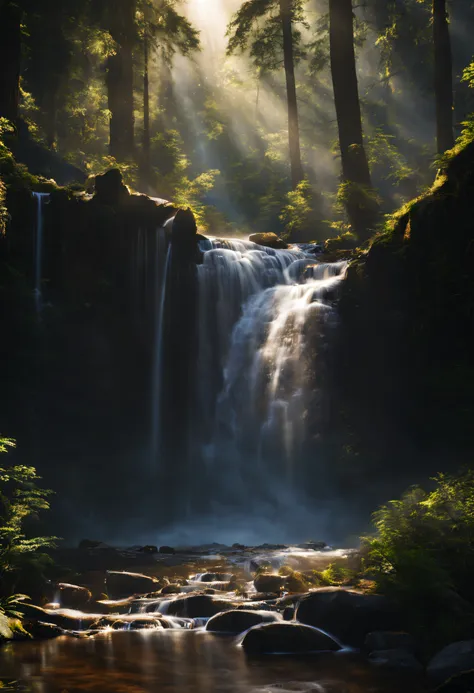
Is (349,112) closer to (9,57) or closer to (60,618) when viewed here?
(9,57)

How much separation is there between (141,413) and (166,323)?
2.67m

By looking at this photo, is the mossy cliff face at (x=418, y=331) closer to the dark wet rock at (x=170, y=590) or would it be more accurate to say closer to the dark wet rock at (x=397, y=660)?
the dark wet rock at (x=170, y=590)

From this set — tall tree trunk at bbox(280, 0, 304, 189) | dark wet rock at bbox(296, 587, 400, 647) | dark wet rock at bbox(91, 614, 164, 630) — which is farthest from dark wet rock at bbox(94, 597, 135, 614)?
tall tree trunk at bbox(280, 0, 304, 189)

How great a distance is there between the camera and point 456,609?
26.8ft

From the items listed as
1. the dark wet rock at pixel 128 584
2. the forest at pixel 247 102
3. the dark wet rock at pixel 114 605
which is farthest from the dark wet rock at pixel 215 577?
the forest at pixel 247 102

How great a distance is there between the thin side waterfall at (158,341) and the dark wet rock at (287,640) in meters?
11.8

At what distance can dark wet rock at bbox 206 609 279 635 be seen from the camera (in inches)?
361

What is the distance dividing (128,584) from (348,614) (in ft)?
14.4

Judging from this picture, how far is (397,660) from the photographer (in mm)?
7781

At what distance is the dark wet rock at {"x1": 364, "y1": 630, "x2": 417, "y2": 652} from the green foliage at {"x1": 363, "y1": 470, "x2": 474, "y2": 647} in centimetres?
18

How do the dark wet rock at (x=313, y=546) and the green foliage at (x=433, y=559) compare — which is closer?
the green foliage at (x=433, y=559)

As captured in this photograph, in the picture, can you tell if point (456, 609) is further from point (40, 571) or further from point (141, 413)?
point (141, 413)

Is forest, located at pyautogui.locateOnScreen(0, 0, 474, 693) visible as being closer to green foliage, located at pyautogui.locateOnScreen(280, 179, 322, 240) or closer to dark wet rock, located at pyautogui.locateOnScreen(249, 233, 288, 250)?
dark wet rock, located at pyautogui.locateOnScreen(249, 233, 288, 250)

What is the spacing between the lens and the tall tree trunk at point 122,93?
27234mm
